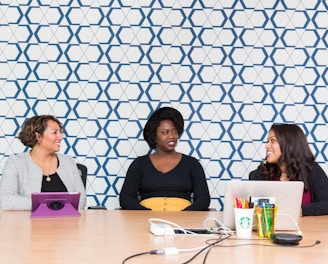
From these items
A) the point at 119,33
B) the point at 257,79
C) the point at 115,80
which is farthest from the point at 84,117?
the point at 257,79

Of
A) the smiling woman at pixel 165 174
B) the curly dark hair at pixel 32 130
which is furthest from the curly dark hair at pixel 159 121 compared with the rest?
the curly dark hair at pixel 32 130

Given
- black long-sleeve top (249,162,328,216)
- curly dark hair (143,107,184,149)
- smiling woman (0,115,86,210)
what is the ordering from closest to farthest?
black long-sleeve top (249,162,328,216), smiling woman (0,115,86,210), curly dark hair (143,107,184,149)

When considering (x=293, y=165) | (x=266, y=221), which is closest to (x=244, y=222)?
(x=266, y=221)

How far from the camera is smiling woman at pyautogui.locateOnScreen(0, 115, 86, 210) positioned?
3496 millimetres

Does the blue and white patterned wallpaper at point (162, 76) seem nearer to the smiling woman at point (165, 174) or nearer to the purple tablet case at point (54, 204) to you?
the smiling woman at point (165, 174)

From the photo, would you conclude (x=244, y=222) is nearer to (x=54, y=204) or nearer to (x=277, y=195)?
(x=277, y=195)

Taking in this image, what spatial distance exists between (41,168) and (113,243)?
5.40 ft

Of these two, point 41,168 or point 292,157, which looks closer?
point 292,157

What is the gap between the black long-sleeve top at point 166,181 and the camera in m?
4.05

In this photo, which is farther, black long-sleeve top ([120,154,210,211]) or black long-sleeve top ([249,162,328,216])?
black long-sleeve top ([120,154,210,211])

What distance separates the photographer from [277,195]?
7.95 feet

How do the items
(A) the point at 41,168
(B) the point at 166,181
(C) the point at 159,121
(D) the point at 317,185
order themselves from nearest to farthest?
(D) the point at 317,185, (A) the point at 41,168, (B) the point at 166,181, (C) the point at 159,121

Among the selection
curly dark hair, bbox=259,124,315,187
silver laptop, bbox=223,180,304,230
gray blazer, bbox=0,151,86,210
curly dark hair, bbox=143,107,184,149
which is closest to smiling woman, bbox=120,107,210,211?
curly dark hair, bbox=143,107,184,149

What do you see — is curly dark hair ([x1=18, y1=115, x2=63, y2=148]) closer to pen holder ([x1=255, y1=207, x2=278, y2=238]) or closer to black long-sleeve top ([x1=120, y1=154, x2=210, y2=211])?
black long-sleeve top ([x1=120, y1=154, x2=210, y2=211])
